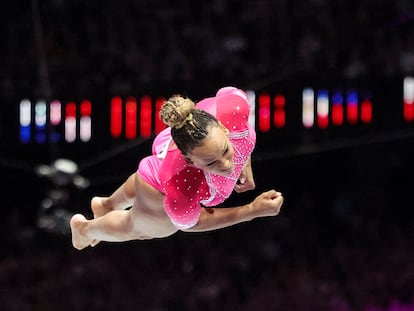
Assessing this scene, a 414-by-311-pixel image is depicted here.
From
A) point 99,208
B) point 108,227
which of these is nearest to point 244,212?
point 108,227

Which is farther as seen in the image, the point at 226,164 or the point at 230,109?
the point at 230,109

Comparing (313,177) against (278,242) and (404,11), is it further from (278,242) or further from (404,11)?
(404,11)

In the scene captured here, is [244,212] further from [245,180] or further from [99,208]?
[99,208]

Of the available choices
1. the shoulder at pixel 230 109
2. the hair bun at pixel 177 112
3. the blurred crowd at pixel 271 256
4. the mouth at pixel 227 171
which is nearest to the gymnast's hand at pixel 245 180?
the shoulder at pixel 230 109

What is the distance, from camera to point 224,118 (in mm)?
3410

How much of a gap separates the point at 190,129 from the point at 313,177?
437 centimetres

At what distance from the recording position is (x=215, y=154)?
3.15m

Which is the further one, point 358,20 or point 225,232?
point 225,232

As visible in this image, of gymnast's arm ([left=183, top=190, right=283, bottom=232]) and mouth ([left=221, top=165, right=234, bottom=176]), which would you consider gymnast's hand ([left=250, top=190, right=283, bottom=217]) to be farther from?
mouth ([left=221, top=165, right=234, bottom=176])

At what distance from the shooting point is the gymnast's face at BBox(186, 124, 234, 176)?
3137 millimetres

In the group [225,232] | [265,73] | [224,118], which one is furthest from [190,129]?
[225,232]

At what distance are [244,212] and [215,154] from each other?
355 mm

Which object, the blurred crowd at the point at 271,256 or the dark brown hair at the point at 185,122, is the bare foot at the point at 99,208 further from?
the blurred crowd at the point at 271,256

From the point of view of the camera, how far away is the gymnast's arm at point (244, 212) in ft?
11.0
